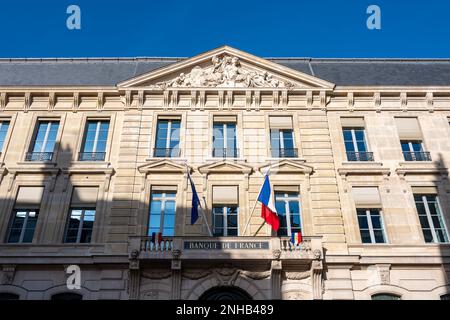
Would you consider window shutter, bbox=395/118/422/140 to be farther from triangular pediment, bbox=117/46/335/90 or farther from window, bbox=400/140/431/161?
triangular pediment, bbox=117/46/335/90

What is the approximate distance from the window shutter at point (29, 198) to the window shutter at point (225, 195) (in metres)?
6.05

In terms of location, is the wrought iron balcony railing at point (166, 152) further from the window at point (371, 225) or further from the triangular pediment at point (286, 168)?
the window at point (371, 225)

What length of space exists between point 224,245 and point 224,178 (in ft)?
9.43

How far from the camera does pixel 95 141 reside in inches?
622

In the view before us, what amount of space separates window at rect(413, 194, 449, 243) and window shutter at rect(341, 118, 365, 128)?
3.44m

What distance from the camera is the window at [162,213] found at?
1370 centimetres

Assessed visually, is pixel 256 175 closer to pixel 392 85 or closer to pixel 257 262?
pixel 257 262

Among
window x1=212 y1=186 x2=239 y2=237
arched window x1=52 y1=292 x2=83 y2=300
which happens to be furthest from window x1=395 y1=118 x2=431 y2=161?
arched window x1=52 y1=292 x2=83 y2=300

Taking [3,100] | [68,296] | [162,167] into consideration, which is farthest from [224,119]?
[3,100]

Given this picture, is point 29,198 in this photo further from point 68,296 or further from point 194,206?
point 194,206

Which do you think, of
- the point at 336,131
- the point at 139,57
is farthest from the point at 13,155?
the point at 336,131
